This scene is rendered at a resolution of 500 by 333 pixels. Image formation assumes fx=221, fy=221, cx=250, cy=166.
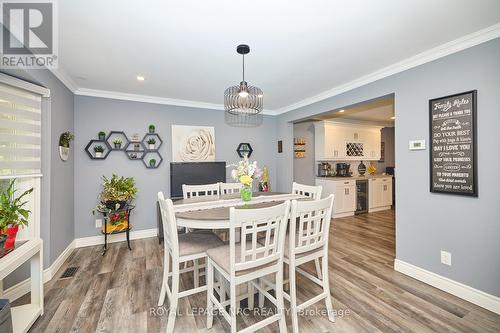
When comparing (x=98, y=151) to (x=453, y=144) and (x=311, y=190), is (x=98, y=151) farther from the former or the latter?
(x=453, y=144)

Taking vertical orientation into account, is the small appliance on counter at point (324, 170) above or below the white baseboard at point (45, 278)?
above

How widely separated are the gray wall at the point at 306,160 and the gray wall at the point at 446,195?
2571mm

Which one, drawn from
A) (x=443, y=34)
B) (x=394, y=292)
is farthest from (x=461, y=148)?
(x=394, y=292)

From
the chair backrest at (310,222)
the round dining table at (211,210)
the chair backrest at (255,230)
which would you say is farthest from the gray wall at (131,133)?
the chair backrest at (310,222)

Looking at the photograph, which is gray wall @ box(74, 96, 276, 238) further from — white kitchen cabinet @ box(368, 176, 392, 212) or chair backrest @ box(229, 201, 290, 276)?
white kitchen cabinet @ box(368, 176, 392, 212)

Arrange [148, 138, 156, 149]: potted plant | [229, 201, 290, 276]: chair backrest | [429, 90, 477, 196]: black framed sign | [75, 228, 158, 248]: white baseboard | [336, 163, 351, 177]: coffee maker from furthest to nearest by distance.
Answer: [336, 163, 351, 177]: coffee maker, [148, 138, 156, 149]: potted plant, [75, 228, 158, 248]: white baseboard, [429, 90, 477, 196]: black framed sign, [229, 201, 290, 276]: chair backrest

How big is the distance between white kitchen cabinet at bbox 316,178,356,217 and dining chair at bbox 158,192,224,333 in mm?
3794

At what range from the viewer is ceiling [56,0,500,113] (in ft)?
5.54

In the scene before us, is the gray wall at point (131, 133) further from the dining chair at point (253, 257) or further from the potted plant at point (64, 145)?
the dining chair at point (253, 257)

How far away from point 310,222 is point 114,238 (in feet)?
11.3

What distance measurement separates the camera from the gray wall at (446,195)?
1992 mm

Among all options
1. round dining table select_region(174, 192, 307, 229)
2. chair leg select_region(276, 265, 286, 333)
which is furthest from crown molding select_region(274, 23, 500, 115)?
chair leg select_region(276, 265, 286, 333)

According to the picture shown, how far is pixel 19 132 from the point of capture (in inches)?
88.4

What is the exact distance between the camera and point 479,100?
6.74 feet
